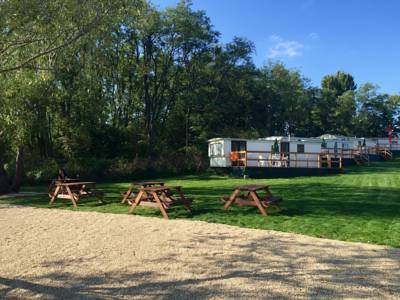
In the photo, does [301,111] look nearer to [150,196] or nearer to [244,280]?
[150,196]

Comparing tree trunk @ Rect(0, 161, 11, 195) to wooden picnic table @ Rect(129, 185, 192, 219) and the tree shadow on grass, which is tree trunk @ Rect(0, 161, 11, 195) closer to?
wooden picnic table @ Rect(129, 185, 192, 219)

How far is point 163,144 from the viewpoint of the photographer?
34.4m

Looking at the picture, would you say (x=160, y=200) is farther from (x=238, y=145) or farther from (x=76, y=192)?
Answer: (x=238, y=145)

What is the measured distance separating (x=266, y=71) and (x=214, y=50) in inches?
591

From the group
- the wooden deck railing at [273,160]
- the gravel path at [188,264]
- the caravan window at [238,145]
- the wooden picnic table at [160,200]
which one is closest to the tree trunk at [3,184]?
the wooden picnic table at [160,200]

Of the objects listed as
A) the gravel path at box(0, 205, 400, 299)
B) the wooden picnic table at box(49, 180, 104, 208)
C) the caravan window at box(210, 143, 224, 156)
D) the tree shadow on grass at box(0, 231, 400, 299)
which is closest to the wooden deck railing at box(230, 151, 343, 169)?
the caravan window at box(210, 143, 224, 156)

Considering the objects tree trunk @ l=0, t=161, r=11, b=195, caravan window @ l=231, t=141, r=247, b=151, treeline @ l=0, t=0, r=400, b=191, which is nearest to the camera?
tree trunk @ l=0, t=161, r=11, b=195

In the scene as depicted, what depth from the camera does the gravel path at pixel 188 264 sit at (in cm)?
434

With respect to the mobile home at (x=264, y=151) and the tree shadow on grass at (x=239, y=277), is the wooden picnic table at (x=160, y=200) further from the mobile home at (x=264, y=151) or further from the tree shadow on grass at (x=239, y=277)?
the mobile home at (x=264, y=151)

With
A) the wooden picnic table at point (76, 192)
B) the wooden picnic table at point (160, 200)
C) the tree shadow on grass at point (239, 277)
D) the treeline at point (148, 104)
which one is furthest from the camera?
the treeline at point (148, 104)

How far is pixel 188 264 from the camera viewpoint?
5.35 m

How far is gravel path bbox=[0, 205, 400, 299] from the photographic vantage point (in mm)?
4340

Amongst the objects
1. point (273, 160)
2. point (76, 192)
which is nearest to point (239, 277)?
point (76, 192)

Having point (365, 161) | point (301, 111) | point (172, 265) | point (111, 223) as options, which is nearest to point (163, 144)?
point (365, 161)
